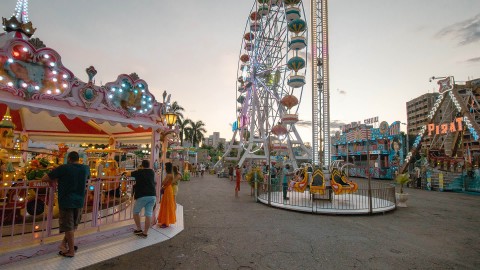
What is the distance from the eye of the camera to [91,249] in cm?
527

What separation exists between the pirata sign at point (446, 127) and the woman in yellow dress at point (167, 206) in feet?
81.8

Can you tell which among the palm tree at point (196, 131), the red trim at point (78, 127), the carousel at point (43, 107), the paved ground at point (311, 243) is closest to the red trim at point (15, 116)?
the carousel at point (43, 107)

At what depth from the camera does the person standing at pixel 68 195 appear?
186 inches

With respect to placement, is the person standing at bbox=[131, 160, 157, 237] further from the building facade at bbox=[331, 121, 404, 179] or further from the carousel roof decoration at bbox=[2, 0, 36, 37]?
the building facade at bbox=[331, 121, 404, 179]

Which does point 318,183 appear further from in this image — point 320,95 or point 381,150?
point 381,150

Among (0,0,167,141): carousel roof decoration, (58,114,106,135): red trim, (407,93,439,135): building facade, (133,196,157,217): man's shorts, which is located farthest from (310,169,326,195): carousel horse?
(407,93,439,135): building facade

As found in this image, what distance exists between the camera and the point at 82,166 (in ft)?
16.4

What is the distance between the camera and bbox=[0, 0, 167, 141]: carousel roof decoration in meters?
5.10

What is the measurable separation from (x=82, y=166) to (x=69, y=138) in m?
8.62

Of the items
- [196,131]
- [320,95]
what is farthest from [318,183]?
[196,131]

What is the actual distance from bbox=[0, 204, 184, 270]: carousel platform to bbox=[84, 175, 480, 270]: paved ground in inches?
11.8

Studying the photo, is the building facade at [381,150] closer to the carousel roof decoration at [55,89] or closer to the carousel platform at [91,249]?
the carousel roof decoration at [55,89]

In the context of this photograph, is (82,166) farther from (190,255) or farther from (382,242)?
(382,242)

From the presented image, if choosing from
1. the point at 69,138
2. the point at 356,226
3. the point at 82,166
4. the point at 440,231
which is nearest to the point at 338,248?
the point at 356,226
